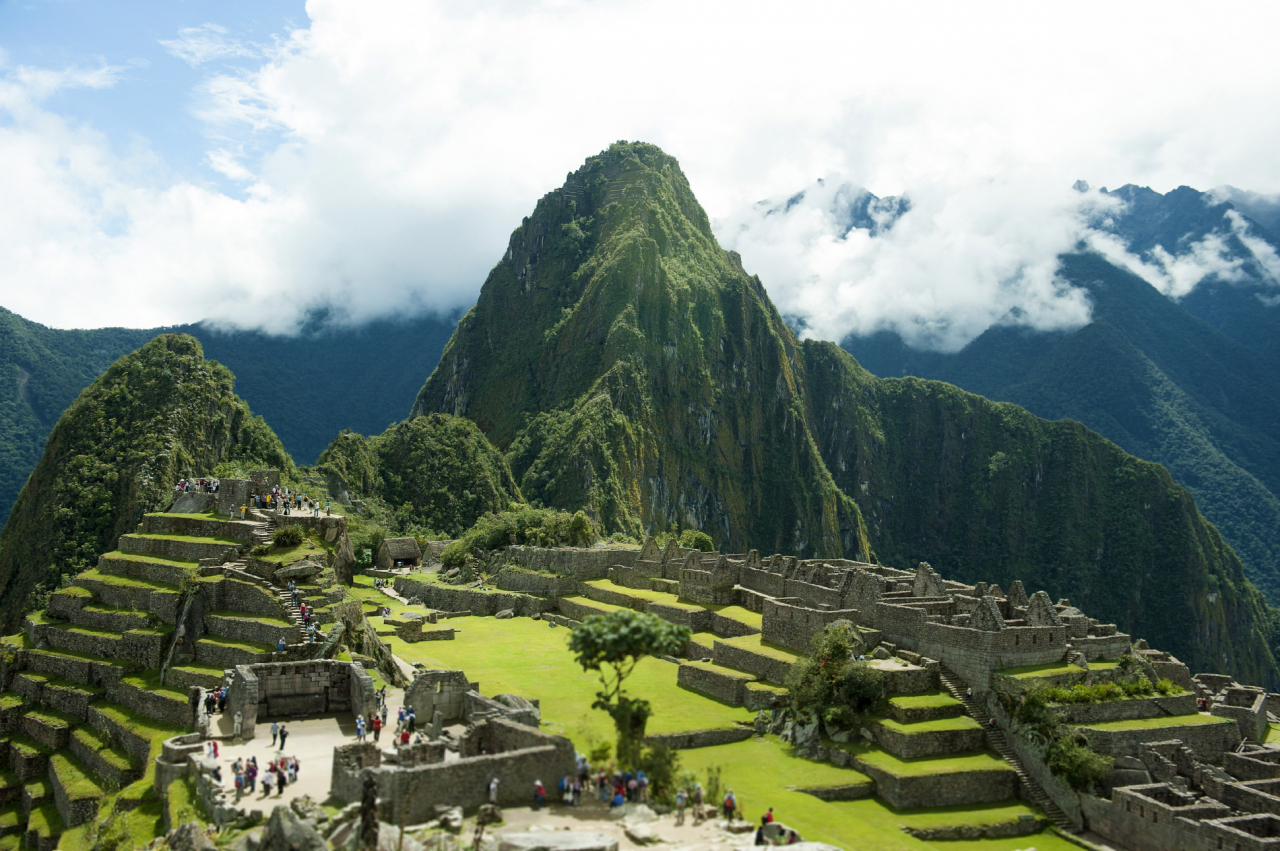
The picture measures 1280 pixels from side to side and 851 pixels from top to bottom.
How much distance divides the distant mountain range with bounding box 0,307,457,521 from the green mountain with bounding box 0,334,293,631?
85.8ft

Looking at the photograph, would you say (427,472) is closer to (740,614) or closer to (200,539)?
(740,614)

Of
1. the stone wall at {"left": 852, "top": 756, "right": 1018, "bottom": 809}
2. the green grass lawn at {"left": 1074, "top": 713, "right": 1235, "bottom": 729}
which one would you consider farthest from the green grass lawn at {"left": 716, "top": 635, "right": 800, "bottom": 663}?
the green grass lawn at {"left": 1074, "top": 713, "right": 1235, "bottom": 729}

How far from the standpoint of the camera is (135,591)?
1524 inches

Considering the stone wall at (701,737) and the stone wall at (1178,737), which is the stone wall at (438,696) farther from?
the stone wall at (1178,737)

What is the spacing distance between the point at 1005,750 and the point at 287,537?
26899 mm

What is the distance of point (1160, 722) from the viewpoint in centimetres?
3569

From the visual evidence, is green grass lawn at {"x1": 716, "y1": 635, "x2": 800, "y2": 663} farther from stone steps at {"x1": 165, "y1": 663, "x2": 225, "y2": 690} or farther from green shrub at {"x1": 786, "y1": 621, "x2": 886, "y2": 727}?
stone steps at {"x1": 165, "y1": 663, "x2": 225, "y2": 690}

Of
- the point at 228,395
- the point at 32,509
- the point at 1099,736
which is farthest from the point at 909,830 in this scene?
the point at 228,395

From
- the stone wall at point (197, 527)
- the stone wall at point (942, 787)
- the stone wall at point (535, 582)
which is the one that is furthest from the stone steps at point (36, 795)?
the stone wall at point (535, 582)

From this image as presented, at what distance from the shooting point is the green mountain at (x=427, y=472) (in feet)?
355

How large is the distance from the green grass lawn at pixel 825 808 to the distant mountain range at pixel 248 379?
100675 mm

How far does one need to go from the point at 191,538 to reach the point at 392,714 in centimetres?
1792

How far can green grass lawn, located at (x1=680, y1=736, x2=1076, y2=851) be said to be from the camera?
27.4 m

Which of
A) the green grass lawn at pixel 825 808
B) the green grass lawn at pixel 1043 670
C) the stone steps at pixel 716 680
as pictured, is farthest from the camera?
the stone steps at pixel 716 680
